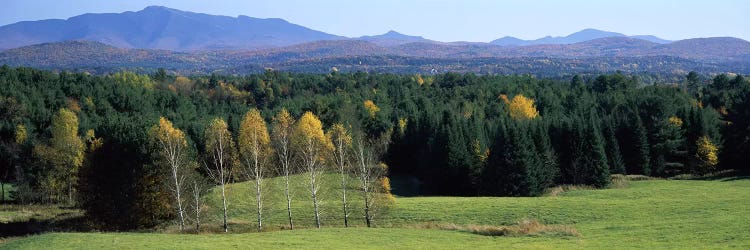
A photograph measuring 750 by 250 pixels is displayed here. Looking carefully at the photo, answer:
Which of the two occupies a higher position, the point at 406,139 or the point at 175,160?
the point at 175,160

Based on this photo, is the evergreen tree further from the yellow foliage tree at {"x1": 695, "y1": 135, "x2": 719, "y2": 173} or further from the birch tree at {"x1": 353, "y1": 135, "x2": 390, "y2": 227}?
the birch tree at {"x1": 353, "y1": 135, "x2": 390, "y2": 227}

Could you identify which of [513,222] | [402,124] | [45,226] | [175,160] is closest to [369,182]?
[513,222]

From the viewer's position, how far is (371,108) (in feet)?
362

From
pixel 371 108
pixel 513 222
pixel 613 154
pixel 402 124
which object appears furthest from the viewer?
pixel 371 108

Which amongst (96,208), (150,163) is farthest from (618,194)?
(96,208)

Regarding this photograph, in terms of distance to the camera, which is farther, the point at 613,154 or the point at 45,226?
the point at 613,154

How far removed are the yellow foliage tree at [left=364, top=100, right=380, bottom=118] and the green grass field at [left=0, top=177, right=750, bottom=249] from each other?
49509mm

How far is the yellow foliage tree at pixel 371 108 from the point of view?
104 meters

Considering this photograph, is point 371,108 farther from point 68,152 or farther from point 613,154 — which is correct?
point 68,152

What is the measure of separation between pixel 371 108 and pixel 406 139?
77.3 ft

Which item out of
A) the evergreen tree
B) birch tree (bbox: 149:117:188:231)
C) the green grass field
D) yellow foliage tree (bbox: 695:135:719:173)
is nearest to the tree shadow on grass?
birch tree (bbox: 149:117:188:231)

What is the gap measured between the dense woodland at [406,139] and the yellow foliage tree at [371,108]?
0.40m

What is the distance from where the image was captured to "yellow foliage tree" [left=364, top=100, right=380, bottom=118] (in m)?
104

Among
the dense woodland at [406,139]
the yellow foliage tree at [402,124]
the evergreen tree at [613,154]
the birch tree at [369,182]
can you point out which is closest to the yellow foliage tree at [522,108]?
the dense woodland at [406,139]
